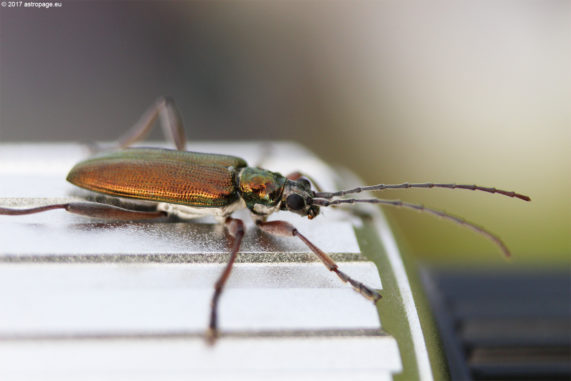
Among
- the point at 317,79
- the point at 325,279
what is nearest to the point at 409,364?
the point at 325,279

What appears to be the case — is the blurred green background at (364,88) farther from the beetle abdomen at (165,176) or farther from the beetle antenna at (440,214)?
the beetle antenna at (440,214)

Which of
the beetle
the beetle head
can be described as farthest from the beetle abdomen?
the beetle head

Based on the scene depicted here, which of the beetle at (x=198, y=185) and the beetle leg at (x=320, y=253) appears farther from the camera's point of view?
the beetle at (x=198, y=185)

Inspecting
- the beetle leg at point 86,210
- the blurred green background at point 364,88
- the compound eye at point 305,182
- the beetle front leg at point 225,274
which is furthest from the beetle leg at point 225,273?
the blurred green background at point 364,88

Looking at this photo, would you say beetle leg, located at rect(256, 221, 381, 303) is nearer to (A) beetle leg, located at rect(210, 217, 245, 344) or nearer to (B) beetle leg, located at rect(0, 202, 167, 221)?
(A) beetle leg, located at rect(210, 217, 245, 344)

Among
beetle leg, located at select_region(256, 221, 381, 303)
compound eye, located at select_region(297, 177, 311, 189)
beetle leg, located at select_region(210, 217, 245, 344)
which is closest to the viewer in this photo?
beetle leg, located at select_region(210, 217, 245, 344)

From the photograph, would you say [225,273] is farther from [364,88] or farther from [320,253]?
[364,88]
